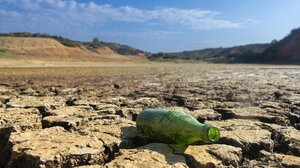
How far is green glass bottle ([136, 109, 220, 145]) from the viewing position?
127 inches

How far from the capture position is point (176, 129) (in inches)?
133

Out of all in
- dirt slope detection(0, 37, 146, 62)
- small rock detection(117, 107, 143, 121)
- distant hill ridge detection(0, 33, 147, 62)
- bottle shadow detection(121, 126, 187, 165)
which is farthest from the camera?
dirt slope detection(0, 37, 146, 62)

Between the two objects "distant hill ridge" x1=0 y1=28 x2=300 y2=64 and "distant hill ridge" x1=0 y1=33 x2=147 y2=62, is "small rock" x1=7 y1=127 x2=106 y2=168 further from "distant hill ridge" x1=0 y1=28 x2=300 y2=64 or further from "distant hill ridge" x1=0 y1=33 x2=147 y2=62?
"distant hill ridge" x1=0 y1=28 x2=300 y2=64

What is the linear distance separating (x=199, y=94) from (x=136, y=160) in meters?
5.17

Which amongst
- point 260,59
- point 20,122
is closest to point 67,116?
point 20,122

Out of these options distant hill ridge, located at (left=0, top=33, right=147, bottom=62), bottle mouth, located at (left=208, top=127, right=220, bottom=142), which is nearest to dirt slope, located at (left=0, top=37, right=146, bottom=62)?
distant hill ridge, located at (left=0, top=33, right=147, bottom=62)

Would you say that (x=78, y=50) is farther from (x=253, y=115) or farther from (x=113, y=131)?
(x=113, y=131)

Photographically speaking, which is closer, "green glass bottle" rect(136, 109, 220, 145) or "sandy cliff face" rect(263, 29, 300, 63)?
"green glass bottle" rect(136, 109, 220, 145)

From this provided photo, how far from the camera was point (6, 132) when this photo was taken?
4.09 metres

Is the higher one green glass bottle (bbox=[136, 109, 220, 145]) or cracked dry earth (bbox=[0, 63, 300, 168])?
green glass bottle (bbox=[136, 109, 220, 145])

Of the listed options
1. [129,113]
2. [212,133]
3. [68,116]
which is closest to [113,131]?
[68,116]

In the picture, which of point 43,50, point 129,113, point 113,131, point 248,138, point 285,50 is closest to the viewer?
point 248,138

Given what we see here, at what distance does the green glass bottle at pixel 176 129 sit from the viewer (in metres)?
3.24

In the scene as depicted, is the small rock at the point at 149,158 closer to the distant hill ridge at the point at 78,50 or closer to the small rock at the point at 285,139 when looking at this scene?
the small rock at the point at 285,139
